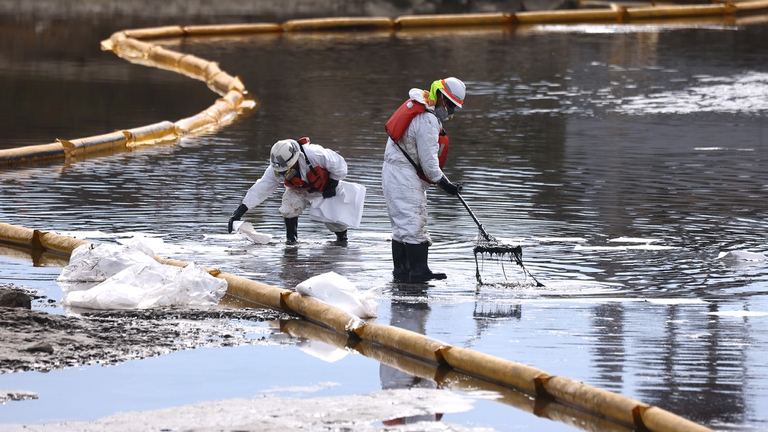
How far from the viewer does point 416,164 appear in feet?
32.7

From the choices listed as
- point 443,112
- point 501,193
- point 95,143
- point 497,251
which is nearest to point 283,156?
point 443,112

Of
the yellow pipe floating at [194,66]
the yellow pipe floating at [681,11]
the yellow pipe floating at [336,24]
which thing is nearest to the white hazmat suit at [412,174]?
the yellow pipe floating at [194,66]

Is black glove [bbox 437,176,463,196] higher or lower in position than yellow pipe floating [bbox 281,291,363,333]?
higher

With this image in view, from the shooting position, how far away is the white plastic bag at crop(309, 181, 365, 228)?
11.8m

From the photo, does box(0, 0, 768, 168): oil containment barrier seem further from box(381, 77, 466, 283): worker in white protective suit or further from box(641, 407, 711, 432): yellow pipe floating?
box(641, 407, 711, 432): yellow pipe floating

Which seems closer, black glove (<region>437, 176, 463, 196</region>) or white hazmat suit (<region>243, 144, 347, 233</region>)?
black glove (<region>437, 176, 463, 196</region>)

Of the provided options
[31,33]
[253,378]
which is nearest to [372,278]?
[253,378]

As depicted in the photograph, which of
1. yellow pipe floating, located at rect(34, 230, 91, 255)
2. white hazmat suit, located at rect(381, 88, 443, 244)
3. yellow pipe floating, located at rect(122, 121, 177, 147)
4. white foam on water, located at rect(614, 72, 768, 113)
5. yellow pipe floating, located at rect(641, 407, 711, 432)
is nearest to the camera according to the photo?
yellow pipe floating, located at rect(641, 407, 711, 432)

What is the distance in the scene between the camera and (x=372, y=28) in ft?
104

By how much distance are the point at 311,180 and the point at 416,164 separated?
1.83 m

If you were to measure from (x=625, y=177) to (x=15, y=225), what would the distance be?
7059 mm

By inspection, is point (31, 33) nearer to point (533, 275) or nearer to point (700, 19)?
point (700, 19)

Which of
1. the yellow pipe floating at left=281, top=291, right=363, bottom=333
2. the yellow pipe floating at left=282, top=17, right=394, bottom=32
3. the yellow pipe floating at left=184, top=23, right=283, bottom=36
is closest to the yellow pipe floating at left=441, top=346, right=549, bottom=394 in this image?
the yellow pipe floating at left=281, top=291, right=363, bottom=333

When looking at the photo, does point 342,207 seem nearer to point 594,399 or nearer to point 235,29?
point 594,399
